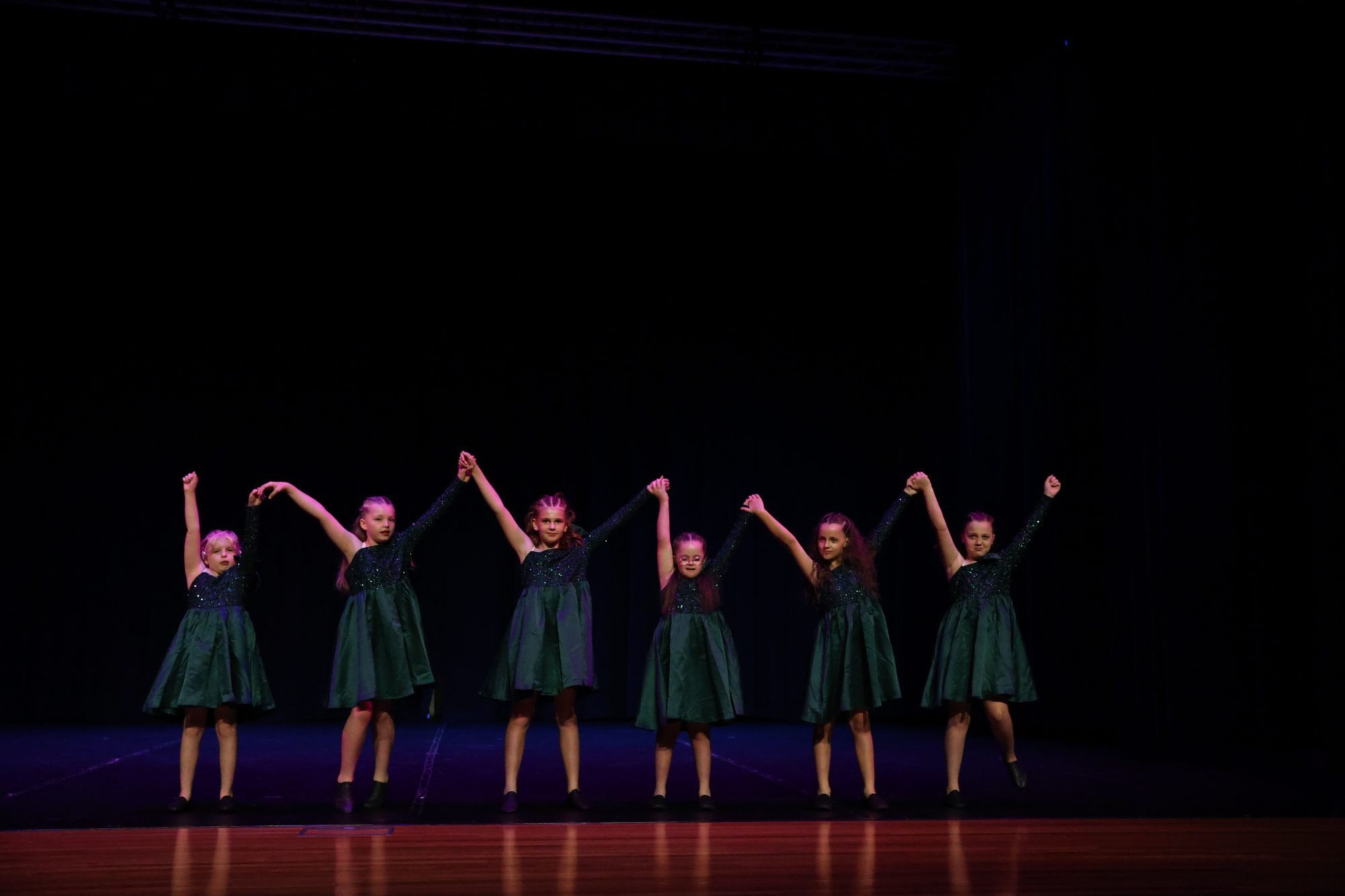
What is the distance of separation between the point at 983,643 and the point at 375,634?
96.3 inches

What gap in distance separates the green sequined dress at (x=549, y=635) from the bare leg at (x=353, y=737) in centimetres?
46

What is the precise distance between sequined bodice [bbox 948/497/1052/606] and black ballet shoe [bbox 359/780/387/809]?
7.99ft

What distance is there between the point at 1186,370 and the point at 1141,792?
2903 millimetres

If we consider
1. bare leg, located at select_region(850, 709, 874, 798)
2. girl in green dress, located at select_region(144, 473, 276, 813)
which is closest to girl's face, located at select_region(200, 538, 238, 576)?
girl in green dress, located at select_region(144, 473, 276, 813)

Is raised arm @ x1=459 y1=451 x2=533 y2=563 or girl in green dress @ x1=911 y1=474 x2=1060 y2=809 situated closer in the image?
raised arm @ x1=459 y1=451 x2=533 y2=563

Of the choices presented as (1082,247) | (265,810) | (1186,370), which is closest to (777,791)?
(265,810)

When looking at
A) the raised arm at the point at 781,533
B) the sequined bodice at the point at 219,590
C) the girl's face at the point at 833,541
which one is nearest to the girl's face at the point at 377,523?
the sequined bodice at the point at 219,590

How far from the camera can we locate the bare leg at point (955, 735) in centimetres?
464

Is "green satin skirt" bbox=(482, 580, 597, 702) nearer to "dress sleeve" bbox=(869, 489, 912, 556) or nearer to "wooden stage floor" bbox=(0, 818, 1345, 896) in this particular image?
"wooden stage floor" bbox=(0, 818, 1345, 896)

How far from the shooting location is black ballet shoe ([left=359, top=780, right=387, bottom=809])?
4.37 meters

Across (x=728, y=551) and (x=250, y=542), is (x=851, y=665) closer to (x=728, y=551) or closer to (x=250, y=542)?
(x=728, y=551)

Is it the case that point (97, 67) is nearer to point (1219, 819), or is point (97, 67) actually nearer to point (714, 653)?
point (714, 653)

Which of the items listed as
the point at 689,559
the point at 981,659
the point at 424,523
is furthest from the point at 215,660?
the point at 981,659

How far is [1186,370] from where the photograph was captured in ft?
22.4
